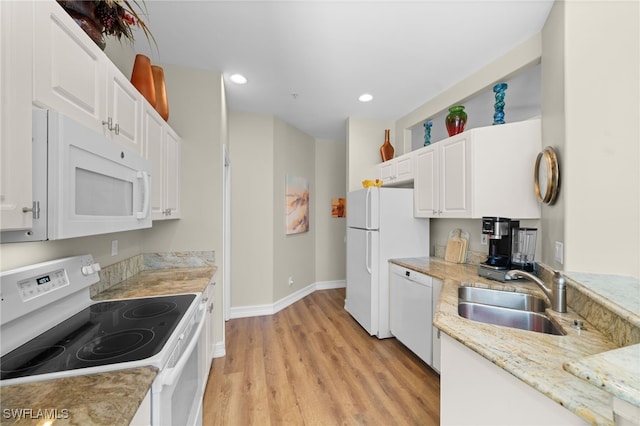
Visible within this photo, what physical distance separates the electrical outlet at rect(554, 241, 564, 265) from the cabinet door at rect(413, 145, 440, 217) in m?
1.09

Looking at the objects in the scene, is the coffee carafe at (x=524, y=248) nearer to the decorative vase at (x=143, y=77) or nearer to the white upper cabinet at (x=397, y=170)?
the white upper cabinet at (x=397, y=170)

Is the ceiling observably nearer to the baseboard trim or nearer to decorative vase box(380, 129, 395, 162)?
decorative vase box(380, 129, 395, 162)

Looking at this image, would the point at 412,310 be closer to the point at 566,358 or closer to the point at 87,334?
the point at 566,358

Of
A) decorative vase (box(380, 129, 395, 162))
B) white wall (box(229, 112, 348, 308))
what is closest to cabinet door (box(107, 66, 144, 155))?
white wall (box(229, 112, 348, 308))

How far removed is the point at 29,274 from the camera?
1.06 meters

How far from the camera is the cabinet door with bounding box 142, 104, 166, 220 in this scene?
1.71 metres

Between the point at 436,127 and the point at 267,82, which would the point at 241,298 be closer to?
the point at 267,82

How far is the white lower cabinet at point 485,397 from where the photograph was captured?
2.69ft

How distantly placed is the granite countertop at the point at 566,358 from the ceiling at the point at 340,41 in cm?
193

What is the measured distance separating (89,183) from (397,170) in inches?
119

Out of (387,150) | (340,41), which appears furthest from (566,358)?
(387,150)

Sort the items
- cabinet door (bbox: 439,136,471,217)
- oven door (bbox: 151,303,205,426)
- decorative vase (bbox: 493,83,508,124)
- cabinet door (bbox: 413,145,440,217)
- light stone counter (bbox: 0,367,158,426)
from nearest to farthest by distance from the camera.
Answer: light stone counter (bbox: 0,367,158,426)
oven door (bbox: 151,303,205,426)
decorative vase (bbox: 493,83,508,124)
cabinet door (bbox: 439,136,471,217)
cabinet door (bbox: 413,145,440,217)

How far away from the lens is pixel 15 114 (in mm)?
723

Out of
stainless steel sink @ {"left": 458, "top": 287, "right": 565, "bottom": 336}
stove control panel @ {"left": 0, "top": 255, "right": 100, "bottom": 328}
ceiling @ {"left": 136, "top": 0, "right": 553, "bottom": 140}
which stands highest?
ceiling @ {"left": 136, "top": 0, "right": 553, "bottom": 140}
